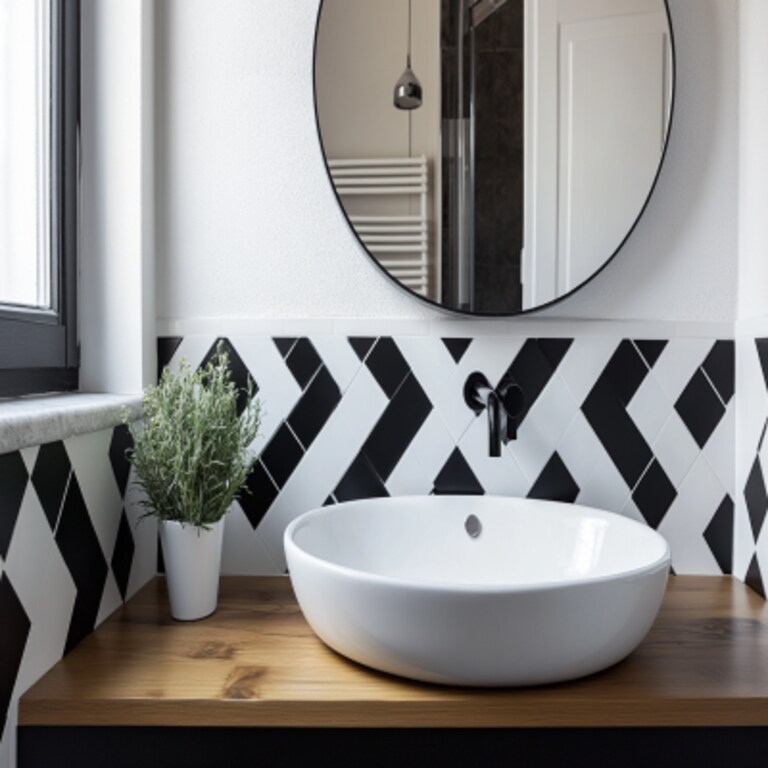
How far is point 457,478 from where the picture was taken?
1259 millimetres

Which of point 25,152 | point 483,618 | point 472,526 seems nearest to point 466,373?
point 472,526

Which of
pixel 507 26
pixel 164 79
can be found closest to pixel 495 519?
pixel 507 26

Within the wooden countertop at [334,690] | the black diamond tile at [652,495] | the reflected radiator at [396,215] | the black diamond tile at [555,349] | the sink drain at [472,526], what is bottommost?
the wooden countertop at [334,690]

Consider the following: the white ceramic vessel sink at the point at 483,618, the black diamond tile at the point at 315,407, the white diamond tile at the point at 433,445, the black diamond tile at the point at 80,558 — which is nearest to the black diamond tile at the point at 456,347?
the white diamond tile at the point at 433,445

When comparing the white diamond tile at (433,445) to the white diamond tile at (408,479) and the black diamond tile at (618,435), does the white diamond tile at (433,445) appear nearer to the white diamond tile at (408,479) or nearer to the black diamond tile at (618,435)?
the white diamond tile at (408,479)

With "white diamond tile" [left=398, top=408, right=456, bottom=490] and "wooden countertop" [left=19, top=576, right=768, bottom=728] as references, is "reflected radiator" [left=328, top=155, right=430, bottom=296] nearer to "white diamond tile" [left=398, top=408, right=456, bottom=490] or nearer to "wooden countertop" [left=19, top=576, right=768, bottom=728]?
"white diamond tile" [left=398, top=408, right=456, bottom=490]

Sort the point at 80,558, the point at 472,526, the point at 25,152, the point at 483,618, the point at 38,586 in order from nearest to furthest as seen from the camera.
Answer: the point at 483,618 → the point at 38,586 → the point at 80,558 → the point at 25,152 → the point at 472,526

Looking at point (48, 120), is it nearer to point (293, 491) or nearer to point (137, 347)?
point (137, 347)

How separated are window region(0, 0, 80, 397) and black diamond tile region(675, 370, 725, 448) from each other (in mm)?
1081

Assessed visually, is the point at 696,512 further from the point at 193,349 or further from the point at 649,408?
the point at 193,349

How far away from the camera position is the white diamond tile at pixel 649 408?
1.26 meters

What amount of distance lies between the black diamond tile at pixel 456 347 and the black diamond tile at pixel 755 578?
599 millimetres

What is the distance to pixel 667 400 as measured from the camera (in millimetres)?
1258

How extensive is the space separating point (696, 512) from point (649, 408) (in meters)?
0.21
